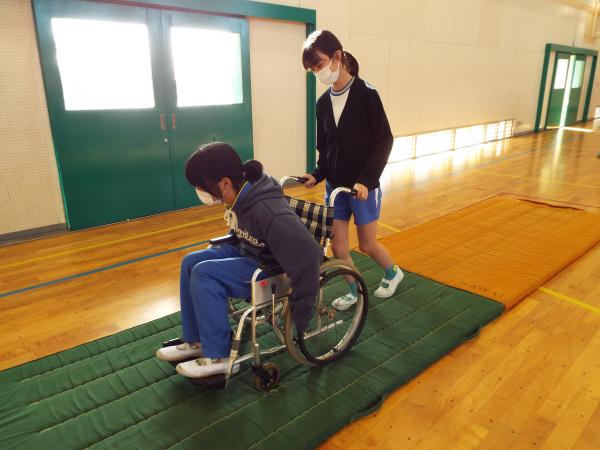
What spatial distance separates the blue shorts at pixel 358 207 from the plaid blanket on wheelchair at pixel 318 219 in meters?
0.34

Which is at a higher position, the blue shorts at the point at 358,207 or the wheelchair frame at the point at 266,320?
the blue shorts at the point at 358,207

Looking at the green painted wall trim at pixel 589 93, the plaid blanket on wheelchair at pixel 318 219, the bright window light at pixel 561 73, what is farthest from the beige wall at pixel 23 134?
the green painted wall trim at pixel 589 93

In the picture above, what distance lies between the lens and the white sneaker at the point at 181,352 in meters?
1.67

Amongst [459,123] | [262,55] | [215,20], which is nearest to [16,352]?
[215,20]

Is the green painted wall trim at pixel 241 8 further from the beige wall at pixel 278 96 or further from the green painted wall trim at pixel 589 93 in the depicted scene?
the green painted wall trim at pixel 589 93

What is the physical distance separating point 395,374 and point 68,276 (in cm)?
214

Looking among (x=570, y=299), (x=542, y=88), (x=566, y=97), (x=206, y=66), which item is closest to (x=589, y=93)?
(x=566, y=97)

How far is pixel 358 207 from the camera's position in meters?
2.06

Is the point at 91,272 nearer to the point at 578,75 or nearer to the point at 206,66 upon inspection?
the point at 206,66

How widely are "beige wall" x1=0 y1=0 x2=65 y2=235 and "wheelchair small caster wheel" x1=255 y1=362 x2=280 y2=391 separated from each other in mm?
2751

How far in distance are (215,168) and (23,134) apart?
2.61 m

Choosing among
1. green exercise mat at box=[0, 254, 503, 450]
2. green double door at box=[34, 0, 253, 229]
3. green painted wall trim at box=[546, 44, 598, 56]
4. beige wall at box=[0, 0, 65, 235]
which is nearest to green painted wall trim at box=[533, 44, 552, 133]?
green painted wall trim at box=[546, 44, 598, 56]

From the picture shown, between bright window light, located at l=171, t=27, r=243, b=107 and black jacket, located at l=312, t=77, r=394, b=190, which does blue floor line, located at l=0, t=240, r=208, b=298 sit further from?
black jacket, located at l=312, t=77, r=394, b=190

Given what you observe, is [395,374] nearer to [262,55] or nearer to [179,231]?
[179,231]
